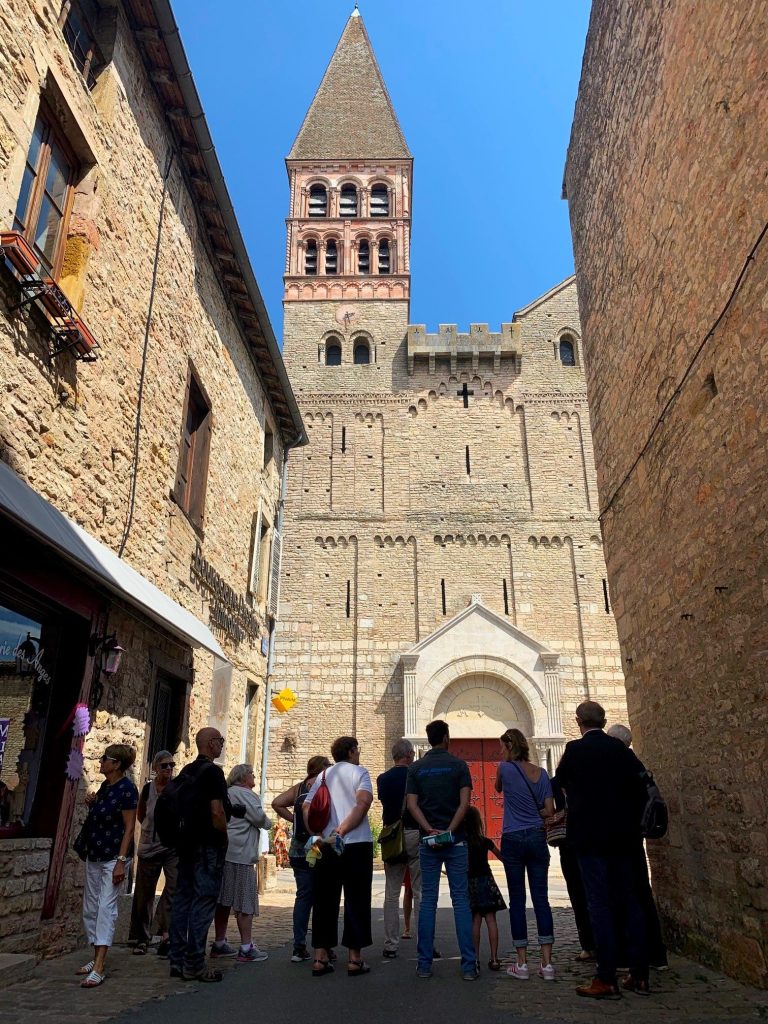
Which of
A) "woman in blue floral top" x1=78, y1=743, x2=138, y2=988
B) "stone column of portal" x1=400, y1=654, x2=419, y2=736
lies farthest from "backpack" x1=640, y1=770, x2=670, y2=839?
"stone column of portal" x1=400, y1=654, x2=419, y2=736

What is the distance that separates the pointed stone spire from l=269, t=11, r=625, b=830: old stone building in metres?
4.14

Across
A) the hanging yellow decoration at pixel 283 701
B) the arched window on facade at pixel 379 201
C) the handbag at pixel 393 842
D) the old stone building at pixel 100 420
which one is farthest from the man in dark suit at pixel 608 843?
the arched window on facade at pixel 379 201

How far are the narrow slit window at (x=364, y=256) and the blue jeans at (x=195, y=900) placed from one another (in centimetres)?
2316

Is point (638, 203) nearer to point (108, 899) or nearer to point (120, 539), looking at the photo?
point (120, 539)

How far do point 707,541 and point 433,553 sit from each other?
50.6 ft

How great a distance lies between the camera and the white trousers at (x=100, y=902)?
14.5 ft

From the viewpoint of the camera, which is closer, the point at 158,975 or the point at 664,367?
the point at 158,975

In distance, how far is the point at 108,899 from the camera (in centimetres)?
444

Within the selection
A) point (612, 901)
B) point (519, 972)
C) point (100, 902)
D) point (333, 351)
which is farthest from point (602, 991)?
point (333, 351)

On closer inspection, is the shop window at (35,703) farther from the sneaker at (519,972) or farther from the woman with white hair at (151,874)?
the sneaker at (519,972)

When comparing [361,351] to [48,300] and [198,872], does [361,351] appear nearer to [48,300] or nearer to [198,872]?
[48,300]

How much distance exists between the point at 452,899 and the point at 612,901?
37.5 inches

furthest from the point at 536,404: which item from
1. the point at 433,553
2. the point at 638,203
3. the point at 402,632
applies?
the point at 638,203

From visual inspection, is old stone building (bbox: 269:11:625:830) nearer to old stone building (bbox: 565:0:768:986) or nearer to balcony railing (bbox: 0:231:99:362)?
old stone building (bbox: 565:0:768:986)
